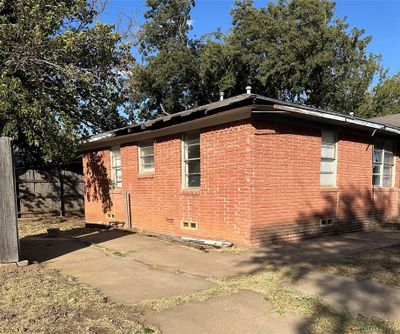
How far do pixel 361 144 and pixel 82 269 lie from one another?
8.50m

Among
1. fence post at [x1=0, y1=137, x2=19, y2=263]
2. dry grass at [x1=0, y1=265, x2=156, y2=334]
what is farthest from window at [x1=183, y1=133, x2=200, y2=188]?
dry grass at [x1=0, y1=265, x2=156, y2=334]

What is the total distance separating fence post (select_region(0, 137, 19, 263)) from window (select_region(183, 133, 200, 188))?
4.46m

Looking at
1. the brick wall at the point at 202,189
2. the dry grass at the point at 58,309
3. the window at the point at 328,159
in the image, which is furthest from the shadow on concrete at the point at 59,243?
the window at the point at 328,159

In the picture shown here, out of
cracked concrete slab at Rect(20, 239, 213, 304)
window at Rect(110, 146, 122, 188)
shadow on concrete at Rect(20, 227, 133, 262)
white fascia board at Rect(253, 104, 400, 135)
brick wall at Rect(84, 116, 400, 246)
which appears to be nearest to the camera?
cracked concrete slab at Rect(20, 239, 213, 304)

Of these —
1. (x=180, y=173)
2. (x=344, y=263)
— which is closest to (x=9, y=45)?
(x=180, y=173)

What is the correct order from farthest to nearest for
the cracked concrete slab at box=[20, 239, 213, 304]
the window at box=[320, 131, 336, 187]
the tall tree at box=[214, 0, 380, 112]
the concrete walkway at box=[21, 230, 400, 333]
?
the tall tree at box=[214, 0, 380, 112] < the window at box=[320, 131, 336, 187] < the cracked concrete slab at box=[20, 239, 213, 304] < the concrete walkway at box=[21, 230, 400, 333]

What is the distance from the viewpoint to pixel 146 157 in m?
11.9

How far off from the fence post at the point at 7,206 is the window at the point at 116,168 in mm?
6420

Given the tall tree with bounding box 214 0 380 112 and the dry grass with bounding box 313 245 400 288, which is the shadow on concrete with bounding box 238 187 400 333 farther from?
the tall tree with bounding box 214 0 380 112

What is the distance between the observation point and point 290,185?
8992mm


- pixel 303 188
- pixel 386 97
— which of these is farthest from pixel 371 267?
pixel 386 97

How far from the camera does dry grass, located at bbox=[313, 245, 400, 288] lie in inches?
228

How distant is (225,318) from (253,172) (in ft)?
14.1

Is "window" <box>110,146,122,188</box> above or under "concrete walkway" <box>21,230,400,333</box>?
above
